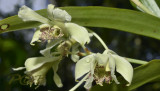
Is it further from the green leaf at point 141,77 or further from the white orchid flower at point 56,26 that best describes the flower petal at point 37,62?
the green leaf at point 141,77

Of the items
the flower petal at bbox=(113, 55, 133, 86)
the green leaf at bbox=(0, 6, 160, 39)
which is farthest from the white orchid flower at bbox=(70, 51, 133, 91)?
the green leaf at bbox=(0, 6, 160, 39)

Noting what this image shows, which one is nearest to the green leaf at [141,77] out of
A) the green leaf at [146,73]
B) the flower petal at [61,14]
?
the green leaf at [146,73]

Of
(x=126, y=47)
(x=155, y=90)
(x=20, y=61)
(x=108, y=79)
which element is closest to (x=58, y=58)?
(x=108, y=79)

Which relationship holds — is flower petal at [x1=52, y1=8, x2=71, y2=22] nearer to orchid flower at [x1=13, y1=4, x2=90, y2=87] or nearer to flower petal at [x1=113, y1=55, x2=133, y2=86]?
orchid flower at [x1=13, y1=4, x2=90, y2=87]

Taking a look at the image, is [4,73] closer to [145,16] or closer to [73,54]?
[73,54]

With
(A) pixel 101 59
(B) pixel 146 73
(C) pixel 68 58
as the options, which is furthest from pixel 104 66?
(C) pixel 68 58

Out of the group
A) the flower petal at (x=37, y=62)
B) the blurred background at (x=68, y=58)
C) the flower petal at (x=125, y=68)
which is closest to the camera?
the flower petal at (x=125, y=68)
